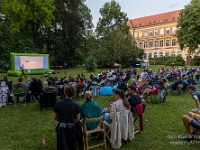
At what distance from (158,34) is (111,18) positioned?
61.2 ft

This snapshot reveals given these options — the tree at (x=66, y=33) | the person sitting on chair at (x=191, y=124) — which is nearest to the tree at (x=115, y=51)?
the tree at (x=66, y=33)

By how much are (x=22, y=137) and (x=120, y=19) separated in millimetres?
45635

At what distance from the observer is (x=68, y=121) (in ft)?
11.4

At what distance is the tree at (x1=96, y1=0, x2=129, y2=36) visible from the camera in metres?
46.9

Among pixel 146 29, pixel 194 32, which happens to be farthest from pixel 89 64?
pixel 146 29

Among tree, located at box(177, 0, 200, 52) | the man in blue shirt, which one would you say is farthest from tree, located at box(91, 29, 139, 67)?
the man in blue shirt

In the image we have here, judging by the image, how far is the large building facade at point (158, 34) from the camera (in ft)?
182

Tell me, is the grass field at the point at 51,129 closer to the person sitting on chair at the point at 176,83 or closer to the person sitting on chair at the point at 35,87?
the person sitting on chair at the point at 35,87

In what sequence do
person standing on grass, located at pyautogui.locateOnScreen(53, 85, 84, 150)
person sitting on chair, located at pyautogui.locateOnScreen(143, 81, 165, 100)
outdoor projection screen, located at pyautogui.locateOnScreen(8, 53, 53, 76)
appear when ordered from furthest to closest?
outdoor projection screen, located at pyautogui.locateOnScreen(8, 53, 53, 76), person sitting on chair, located at pyautogui.locateOnScreen(143, 81, 165, 100), person standing on grass, located at pyautogui.locateOnScreen(53, 85, 84, 150)

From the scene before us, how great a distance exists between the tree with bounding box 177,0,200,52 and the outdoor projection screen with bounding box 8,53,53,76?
885 inches

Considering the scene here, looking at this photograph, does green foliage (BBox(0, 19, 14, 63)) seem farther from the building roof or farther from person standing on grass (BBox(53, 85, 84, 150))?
the building roof

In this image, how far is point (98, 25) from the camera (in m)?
47.7

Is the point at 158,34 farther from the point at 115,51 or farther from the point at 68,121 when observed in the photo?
the point at 68,121

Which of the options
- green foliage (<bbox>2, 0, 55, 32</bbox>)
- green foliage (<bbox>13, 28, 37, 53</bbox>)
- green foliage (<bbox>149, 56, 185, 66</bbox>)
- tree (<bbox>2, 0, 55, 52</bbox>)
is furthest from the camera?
green foliage (<bbox>149, 56, 185, 66</bbox>)
